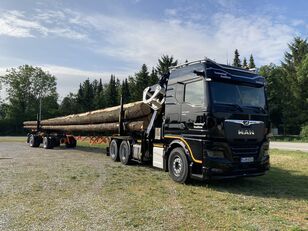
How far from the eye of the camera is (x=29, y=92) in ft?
259

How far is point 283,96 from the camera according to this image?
182ft

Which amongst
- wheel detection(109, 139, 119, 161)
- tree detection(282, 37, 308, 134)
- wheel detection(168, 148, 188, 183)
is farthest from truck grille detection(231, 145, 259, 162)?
tree detection(282, 37, 308, 134)

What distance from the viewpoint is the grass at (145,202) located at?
5.55 metres

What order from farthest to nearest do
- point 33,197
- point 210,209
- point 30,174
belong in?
point 30,174, point 33,197, point 210,209

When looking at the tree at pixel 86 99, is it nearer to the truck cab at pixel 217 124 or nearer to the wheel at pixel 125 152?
the wheel at pixel 125 152

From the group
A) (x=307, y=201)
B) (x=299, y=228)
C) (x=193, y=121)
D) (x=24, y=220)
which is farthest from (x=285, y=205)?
(x=24, y=220)

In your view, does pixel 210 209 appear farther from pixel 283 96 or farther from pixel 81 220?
pixel 283 96

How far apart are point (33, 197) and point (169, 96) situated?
15.7ft

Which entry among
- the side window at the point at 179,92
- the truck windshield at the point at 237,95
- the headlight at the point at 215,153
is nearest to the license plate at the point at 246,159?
the headlight at the point at 215,153

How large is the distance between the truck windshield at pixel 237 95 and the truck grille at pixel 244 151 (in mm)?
1085

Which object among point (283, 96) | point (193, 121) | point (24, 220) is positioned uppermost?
point (283, 96)

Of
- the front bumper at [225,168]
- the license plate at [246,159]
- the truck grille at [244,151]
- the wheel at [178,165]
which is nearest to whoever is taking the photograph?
the front bumper at [225,168]

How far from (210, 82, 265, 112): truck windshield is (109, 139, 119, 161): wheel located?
6.98m

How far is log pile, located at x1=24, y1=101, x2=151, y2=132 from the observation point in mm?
12469
